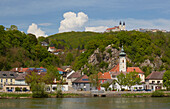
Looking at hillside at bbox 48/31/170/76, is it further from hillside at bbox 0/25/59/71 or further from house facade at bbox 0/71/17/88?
house facade at bbox 0/71/17/88

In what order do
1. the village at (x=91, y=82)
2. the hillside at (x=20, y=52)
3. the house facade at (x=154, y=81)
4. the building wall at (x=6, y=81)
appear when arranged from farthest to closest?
the hillside at (x=20, y=52) < the house facade at (x=154, y=81) < the building wall at (x=6, y=81) < the village at (x=91, y=82)

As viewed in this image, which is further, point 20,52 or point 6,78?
point 20,52

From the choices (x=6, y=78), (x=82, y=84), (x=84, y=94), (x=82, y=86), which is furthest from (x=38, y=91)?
(x=6, y=78)

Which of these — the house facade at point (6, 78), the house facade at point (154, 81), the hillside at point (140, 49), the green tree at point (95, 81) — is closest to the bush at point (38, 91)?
the green tree at point (95, 81)

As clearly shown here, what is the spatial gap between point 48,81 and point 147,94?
1140 inches

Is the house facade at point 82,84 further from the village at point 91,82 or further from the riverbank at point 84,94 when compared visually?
the riverbank at point 84,94

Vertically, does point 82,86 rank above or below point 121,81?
below

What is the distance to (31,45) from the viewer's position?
176500mm

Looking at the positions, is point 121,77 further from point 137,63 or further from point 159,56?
point 159,56

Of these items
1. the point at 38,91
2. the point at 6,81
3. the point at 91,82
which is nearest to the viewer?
the point at 38,91

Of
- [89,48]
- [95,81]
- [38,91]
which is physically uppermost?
[89,48]

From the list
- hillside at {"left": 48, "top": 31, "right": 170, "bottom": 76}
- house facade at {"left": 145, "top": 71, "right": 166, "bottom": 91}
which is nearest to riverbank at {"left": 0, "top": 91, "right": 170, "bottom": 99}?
house facade at {"left": 145, "top": 71, "right": 166, "bottom": 91}

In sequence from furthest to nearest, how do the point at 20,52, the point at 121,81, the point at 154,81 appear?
the point at 20,52
the point at 154,81
the point at 121,81

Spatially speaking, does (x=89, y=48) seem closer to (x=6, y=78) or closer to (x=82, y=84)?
(x=82, y=84)
